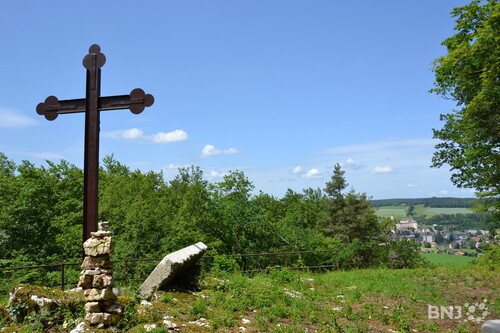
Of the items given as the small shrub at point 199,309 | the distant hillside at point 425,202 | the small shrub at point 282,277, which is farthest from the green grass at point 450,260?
the distant hillside at point 425,202

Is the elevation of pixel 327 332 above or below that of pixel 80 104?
below

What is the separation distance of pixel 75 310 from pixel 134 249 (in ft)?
40.2

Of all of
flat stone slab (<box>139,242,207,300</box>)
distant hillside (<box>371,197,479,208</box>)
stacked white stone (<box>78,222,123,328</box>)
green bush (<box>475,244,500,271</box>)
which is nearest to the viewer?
stacked white stone (<box>78,222,123,328</box>)

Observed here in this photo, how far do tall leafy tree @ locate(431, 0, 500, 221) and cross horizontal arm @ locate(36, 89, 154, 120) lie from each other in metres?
12.3

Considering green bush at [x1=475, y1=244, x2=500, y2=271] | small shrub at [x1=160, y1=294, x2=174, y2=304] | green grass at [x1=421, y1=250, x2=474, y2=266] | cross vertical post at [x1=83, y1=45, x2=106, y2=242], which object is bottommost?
green grass at [x1=421, y1=250, x2=474, y2=266]

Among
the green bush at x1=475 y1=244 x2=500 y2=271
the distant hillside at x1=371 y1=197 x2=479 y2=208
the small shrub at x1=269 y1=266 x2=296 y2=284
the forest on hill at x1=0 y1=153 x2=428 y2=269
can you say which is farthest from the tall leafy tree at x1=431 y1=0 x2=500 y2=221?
the distant hillside at x1=371 y1=197 x2=479 y2=208

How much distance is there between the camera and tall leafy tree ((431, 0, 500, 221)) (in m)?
13.3

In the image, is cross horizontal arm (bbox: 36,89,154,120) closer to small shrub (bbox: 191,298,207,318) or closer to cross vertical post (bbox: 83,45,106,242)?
cross vertical post (bbox: 83,45,106,242)

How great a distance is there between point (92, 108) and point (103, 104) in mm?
237

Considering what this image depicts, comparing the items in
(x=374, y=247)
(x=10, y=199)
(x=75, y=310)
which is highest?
(x=10, y=199)

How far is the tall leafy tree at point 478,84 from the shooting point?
13.3 meters

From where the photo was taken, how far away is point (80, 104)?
23.9 ft

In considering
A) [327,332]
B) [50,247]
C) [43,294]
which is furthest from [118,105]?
[50,247]

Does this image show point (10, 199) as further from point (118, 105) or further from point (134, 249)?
point (118, 105)
